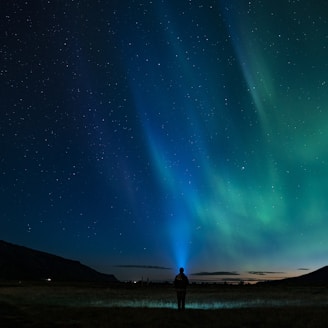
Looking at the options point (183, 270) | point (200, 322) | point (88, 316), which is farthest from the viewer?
point (183, 270)

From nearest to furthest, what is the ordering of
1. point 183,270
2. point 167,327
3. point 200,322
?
point 167,327, point 200,322, point 183,270

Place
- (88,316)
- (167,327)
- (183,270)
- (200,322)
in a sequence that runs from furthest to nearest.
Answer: (183,270), (88,316), (200,322), (167,327)

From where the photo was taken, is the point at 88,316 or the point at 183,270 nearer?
the point at 88,316

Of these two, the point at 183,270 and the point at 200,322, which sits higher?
the point at 183,270

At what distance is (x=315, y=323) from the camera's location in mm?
20234

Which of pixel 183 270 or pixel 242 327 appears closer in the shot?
pixel 242 327

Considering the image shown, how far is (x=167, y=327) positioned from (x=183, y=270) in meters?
5.69

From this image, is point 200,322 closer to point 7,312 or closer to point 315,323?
point 315,323

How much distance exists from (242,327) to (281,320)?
2638mm

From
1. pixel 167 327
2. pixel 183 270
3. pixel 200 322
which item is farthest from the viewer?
pixel 183 270

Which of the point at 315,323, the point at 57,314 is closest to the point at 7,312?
the point at 57,314

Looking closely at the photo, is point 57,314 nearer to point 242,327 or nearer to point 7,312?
point 7,312

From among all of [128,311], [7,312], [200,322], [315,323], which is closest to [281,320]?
[315,323]

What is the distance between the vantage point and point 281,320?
2170 centimetres
